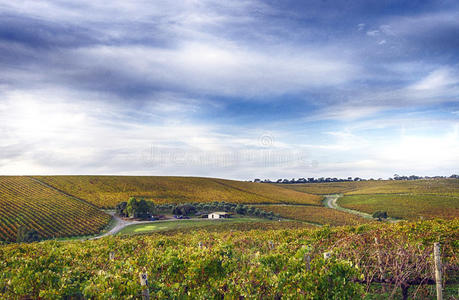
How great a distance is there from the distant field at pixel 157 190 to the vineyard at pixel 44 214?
9.58m

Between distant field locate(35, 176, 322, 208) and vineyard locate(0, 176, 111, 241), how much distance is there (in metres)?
9.58

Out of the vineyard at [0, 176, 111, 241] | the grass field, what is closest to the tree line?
the vineyard at [0, 176, 111, 241]

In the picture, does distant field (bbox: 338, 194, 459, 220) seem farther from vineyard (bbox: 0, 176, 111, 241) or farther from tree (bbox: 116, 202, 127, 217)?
vineyard (bbox: 0, 176, 111, 241)

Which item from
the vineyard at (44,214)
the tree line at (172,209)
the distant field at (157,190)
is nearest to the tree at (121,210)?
the tree line at (172,209)

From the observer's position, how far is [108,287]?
26.0 feet

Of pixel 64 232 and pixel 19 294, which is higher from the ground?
pixel 19 294

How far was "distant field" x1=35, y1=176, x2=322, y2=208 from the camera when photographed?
102775mm

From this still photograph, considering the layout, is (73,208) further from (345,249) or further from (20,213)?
(345,249)

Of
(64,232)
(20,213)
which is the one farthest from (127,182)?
(64,232)

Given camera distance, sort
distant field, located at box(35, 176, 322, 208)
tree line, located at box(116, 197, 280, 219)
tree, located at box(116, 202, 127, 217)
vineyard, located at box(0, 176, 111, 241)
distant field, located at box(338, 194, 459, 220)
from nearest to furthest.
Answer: vineyard, located at box(0, 176, 111, 241)
tree line, located at box(116, 197, 280, 219)
distant field, located at box(338, 194, 459, 220)
tree, located at box(116, 202, 127, 217)
distant field, located at box(35, 176, 322, 208)

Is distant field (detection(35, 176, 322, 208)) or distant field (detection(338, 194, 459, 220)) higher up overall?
distant field (detection(35, 176, 322, 208))

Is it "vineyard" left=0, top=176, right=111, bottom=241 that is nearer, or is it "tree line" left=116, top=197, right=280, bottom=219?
"vineyard" left=0, top=176, right=111, bottom=241

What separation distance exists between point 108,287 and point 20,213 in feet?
259

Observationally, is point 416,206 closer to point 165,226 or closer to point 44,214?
point 165,226
